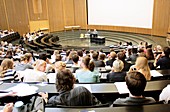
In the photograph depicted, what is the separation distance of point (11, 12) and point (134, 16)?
944cm

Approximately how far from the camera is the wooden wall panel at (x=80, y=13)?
1694 centimetres

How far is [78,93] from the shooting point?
6.85 feet

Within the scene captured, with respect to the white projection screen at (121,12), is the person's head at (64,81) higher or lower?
lower

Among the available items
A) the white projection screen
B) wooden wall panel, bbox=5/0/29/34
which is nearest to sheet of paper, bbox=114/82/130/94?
the white projection screen

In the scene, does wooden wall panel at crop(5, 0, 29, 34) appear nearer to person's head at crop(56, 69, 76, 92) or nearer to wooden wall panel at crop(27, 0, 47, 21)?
wooden wall panel at crop(27, 0, 47, 21)

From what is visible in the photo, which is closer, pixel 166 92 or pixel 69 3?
pixel 166 92

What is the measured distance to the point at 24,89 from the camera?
2643 millimetres

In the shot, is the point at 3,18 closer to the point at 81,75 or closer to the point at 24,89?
the point at 81,75

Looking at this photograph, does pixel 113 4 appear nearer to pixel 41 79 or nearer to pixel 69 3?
pixel 69 3

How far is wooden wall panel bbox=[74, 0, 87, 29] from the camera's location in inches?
667

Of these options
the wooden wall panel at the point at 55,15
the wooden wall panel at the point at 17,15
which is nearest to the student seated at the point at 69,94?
the wooden wall panel at the point at 17,15

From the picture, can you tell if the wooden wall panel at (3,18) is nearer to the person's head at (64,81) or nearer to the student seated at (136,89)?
the person's head at (64,81)

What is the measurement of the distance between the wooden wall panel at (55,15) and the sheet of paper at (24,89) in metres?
14.2

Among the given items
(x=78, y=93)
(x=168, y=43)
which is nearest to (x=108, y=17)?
(x=168, y=43)
